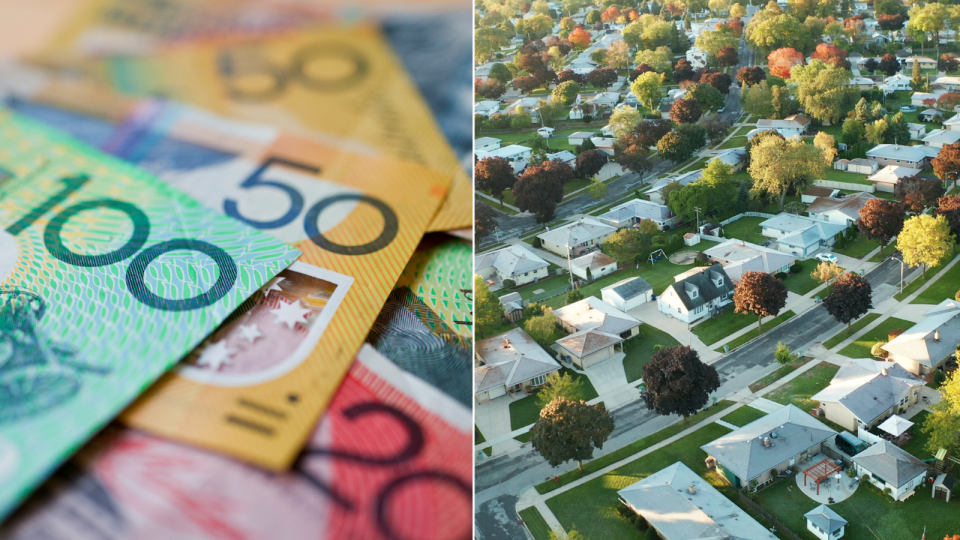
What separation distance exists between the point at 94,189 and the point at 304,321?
977 mm

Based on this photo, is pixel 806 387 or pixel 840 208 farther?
pixel 840 208

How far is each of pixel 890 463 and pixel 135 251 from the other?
5.70 meters

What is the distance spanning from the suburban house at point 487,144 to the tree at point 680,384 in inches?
337

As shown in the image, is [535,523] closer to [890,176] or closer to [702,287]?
[702,287]

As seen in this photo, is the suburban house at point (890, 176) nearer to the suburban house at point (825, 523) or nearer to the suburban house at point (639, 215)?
the suburban house at point (639, 215)

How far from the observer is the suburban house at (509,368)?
7203 mm

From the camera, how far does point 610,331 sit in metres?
7.95

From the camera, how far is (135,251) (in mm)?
2322

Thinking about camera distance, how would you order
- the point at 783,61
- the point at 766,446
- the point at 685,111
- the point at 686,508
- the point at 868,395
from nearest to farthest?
the point at 686,508 → the point at 766,446 → the point at 868,395 → the point at 685,111 → the point at 783,61

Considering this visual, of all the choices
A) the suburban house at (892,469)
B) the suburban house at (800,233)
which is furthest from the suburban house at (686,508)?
the suburban house at (800,233)

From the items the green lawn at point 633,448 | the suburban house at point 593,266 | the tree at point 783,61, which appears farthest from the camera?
the tree at point 783,61

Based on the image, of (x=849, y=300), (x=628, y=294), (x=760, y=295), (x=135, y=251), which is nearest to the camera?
(x=135, y=251)

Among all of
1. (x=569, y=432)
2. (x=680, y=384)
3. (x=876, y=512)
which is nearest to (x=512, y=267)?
(x=680, y=384)

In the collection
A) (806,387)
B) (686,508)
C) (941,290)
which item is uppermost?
(686,508)
